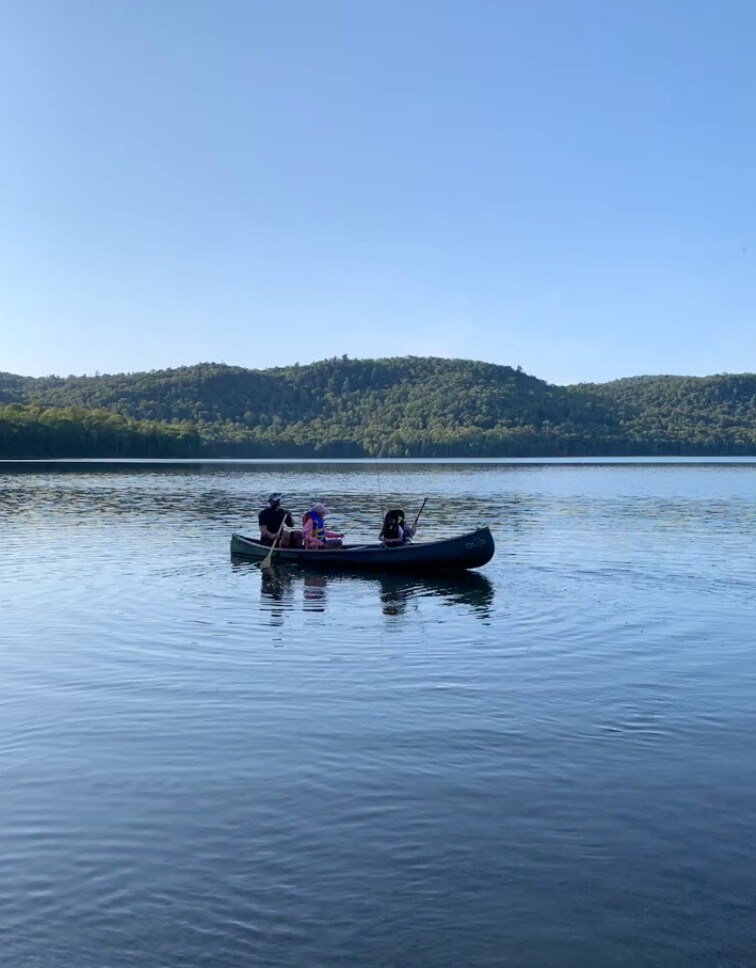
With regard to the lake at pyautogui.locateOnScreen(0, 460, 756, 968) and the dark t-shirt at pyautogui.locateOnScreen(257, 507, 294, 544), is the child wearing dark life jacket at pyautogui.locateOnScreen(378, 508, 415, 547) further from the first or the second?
the lake at pyautogui.locateOnScreen(0, 460, 756, 968)

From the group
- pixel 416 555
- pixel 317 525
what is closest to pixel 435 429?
pixel 317 525

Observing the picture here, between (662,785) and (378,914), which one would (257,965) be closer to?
(378,914)

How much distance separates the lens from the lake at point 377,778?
267 inches

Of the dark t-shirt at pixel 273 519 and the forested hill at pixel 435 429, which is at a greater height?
the forested hill at pixel 435 429

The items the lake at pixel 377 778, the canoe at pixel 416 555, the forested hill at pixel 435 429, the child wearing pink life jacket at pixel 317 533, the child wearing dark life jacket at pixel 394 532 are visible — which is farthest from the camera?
the forested hill at pixel 435 429

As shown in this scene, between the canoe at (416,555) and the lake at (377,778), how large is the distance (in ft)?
8.85

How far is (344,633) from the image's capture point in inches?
706

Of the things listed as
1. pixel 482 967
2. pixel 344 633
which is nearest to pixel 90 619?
pixel 344 633

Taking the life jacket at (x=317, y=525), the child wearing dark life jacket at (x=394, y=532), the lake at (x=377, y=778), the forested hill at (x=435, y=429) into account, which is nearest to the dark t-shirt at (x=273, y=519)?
the life jacket at (x=317, y=525)

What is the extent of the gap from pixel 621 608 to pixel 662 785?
37.6ft

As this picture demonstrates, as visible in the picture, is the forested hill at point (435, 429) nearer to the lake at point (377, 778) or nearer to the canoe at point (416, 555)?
the canoe at point (416, 555)

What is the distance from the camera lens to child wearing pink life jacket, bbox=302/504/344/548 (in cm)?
2748

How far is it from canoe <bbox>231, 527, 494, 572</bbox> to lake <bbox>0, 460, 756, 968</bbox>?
270cm

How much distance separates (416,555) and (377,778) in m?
15.9
